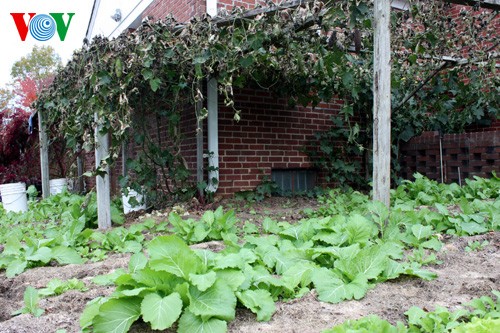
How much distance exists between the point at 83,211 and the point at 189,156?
1.56 metres

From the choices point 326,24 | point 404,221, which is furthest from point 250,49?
point 404,221

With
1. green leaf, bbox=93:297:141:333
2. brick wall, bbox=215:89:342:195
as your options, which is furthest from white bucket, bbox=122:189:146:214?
green leaf, bbox=93:297:141:333

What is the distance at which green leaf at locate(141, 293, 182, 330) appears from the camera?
67.5 inches

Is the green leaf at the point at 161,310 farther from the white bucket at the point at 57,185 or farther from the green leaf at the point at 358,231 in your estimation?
the white bucket at the point at 57,185

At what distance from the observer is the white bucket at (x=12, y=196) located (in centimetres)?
832

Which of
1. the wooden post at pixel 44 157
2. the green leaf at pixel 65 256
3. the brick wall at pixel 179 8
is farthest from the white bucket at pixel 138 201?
the wooden post at pixel 44 157

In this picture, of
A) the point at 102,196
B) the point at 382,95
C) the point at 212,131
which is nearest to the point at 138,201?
the point at 102,196

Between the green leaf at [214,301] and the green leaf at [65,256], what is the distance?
72.5 inches

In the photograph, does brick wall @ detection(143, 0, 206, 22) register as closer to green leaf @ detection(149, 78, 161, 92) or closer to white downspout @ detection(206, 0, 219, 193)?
white downspout @ detection(206, 0, 219, 193)

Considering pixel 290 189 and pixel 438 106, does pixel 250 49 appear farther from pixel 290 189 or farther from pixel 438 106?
pixel 438 106

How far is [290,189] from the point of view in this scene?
6.84 metres

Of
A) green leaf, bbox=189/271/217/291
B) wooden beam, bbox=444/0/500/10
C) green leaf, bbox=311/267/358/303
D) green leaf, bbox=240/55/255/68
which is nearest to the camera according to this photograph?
green leaf, bbox=189/271/217/291

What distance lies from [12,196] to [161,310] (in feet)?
25.5

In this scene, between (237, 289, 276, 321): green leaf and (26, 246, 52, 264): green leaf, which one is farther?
(26, 246, 52, 264): green leaf
